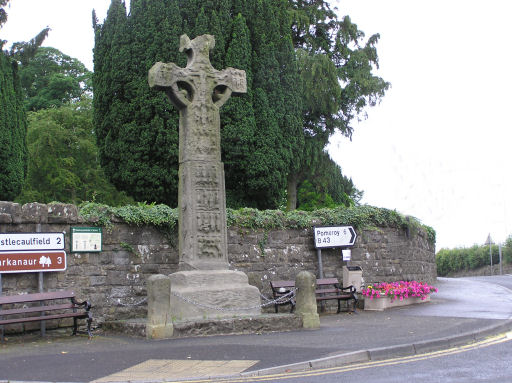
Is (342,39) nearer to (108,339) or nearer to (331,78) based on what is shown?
(331,78)

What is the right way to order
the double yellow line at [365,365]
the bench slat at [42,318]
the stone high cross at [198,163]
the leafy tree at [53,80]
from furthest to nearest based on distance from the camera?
the leafy tree at [53,80] < the stone high cross at [198,163] < the bench slat at [42,318] < the double yellow line at [365,365]

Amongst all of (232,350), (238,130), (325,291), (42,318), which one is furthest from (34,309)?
(238,130)

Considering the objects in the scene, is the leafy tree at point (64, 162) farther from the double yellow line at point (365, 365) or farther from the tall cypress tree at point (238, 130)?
the double yellow line at point (365, 365)

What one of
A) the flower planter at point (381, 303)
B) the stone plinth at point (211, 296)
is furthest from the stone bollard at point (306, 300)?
the flower planter at point (381, 303)

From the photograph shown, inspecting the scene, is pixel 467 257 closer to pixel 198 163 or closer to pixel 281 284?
pixel 281 284

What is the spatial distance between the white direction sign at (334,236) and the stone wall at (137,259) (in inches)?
9.4

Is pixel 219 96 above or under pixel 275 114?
under

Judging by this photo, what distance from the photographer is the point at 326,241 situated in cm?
1488

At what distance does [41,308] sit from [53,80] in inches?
1123

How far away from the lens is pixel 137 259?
40.7 feet

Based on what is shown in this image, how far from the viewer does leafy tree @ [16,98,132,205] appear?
1076 inches

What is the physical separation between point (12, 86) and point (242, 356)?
19.7 meters

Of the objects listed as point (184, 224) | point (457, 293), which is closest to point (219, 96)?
point (184, 224)

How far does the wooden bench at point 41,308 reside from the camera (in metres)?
10.2
